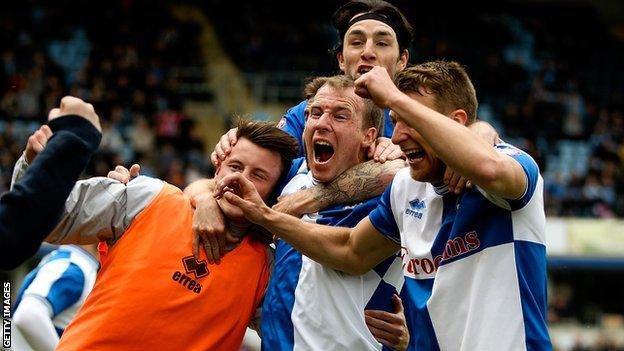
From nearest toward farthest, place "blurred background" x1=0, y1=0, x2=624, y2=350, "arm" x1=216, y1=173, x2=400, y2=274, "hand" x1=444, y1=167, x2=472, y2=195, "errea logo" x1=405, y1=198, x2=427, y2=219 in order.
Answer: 1. "hand" x1=444, y1=167, x2=472, y2=195
2. "errea logo" x1=405, y1=198, x2=427, y2=219
3. "arm" x1=216, y1=173, x2=400, y2=274
4. "blurred background" x1=0, y1=0, x2=624, y2=350

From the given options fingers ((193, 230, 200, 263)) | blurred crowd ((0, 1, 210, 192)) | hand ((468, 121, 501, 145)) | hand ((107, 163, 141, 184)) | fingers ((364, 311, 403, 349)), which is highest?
hand ((468, 121, 501, 145))

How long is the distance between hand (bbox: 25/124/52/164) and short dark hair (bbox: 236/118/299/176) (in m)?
1.34

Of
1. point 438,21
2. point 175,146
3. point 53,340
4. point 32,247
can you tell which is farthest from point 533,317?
point 438,21

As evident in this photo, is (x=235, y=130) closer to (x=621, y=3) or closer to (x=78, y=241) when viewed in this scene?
(x=78, y=241)

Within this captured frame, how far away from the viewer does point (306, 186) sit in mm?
5844

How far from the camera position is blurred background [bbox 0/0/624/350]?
21328mm

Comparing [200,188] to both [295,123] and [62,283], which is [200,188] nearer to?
[295,123]

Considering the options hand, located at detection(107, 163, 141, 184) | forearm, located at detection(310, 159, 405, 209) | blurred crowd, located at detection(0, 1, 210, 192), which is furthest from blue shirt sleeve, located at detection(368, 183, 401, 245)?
blurred crowd, located at detection(0, 1, 210, 192)

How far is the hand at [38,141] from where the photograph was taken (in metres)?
4.29

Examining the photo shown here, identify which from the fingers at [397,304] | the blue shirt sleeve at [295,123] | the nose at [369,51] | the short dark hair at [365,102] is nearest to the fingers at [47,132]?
the short dark hair at [365,102]

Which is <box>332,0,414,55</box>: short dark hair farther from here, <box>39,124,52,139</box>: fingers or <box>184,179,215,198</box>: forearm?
<box>39,124,52,139</box>: fingers

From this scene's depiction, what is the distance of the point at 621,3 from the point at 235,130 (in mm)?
26780

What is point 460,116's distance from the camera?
4816mm

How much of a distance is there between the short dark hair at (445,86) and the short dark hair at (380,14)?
2.26 meters
